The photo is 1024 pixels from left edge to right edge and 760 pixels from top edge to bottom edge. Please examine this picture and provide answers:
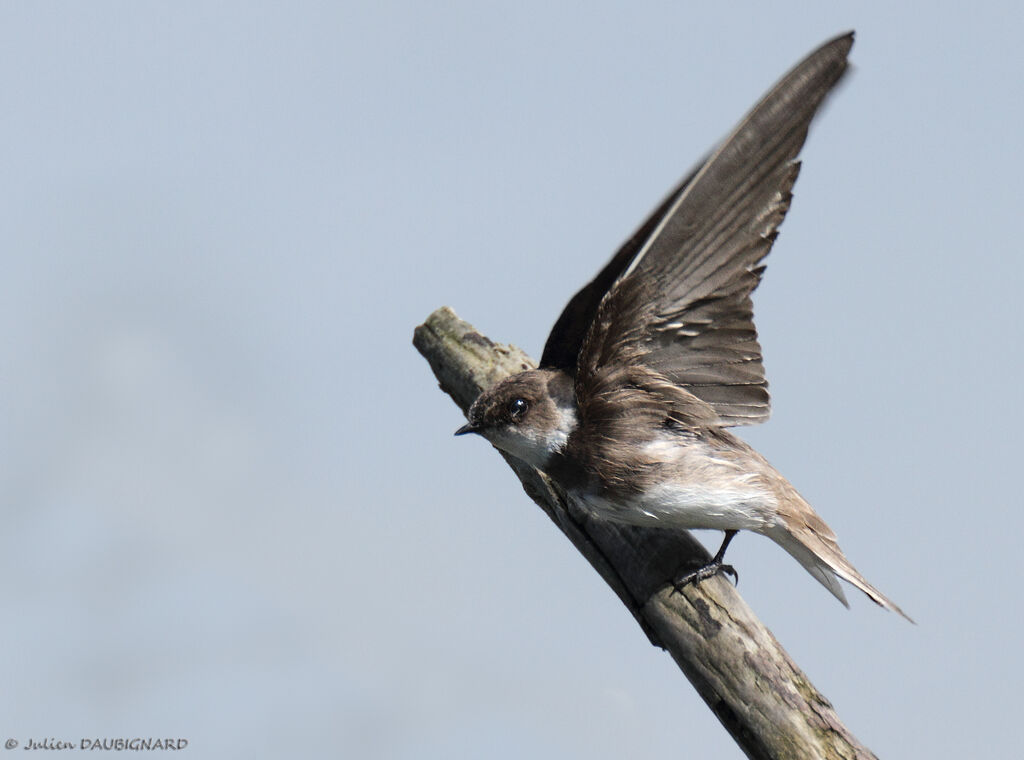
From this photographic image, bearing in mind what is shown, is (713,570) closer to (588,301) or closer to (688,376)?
(688,376)

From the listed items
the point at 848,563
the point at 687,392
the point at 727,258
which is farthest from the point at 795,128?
the point at 848,563

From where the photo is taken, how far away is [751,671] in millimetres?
4531

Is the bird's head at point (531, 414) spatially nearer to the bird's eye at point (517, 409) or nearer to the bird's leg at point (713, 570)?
the bird's eye at point (517, 409)

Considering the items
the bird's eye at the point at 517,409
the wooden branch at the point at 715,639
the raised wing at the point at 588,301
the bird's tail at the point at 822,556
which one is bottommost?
the wooden branch at the point at 715,639

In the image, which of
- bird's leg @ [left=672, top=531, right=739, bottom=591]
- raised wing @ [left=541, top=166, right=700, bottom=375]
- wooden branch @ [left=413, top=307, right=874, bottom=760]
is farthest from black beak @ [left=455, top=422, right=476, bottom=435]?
bird's leg @ [left=672, top=531, right=739, bottom=591]

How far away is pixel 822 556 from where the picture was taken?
16.0 feet

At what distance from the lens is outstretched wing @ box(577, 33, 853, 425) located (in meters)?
4.36

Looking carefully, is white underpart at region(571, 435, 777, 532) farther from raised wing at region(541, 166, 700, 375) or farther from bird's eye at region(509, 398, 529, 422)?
raised wing at region(541, 166, 700, 375)

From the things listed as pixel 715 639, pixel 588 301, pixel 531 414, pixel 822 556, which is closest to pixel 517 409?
pixel 531 414

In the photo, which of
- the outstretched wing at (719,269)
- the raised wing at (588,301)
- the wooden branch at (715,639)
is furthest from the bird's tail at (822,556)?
the raised wing at (588,301)

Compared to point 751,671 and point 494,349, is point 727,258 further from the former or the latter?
point 494,349

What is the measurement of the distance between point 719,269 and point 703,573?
4.87ft

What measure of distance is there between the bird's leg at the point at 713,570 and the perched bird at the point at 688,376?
11 millimetres

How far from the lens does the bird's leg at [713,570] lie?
492 cm
